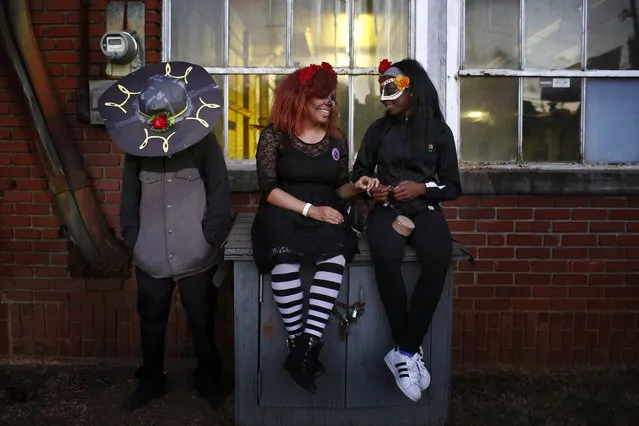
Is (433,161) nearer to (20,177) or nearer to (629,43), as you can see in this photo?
(629,43)

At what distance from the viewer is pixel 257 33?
418 cm

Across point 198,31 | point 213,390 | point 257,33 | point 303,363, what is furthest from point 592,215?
point 198,31

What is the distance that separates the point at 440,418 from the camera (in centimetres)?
323

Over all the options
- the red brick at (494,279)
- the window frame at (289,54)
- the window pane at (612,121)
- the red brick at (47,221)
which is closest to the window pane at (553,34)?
the window pane at (612,121)

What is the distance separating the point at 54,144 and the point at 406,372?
8.41 feet

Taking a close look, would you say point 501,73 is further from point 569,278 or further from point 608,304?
point 608,304

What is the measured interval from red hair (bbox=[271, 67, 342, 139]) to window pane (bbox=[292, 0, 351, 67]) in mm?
961

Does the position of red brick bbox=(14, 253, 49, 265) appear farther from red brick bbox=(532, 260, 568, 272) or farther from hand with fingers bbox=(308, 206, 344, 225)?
red brick bbox=(532, 260, 568, 272)

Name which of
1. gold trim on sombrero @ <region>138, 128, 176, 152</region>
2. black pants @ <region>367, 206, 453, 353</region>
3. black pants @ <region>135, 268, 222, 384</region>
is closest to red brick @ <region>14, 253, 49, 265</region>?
black pants @ <region>135, 268, 222, 384</region>

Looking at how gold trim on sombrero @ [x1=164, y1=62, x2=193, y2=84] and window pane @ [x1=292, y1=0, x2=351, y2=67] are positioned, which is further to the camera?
window pane @ [x1=292, y1=0, x2=351, y2=67]

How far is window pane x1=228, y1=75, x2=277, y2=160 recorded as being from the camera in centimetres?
417

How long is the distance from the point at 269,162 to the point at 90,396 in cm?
186

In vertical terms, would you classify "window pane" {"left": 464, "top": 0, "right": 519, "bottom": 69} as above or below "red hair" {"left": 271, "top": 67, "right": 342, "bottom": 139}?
above

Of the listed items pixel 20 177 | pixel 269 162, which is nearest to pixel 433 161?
pixel 269 162
